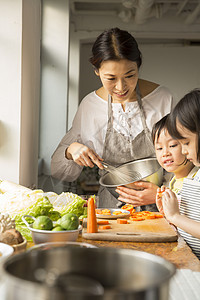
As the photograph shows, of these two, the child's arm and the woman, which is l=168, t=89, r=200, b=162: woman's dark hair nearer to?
the child's arm

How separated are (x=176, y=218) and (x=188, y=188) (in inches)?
5.6

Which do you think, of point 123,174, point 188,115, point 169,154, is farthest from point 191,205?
point 169,154

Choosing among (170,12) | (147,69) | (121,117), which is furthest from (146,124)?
(147,69)

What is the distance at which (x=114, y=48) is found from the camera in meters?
2.35

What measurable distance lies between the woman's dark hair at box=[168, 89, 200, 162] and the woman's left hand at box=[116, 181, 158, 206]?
0.45m

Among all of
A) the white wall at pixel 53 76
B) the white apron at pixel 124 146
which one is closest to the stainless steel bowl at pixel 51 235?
the white apron at pixel 124 146

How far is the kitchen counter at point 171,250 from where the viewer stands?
127 centimetres

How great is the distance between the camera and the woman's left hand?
2.28 metres

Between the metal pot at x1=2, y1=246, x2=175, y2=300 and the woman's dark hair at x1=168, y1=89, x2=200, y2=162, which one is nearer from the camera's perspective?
the metal pot at x1=2, y1=246, x2=175, y2=300

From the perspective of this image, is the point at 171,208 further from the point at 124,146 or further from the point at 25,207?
the point at 124,146

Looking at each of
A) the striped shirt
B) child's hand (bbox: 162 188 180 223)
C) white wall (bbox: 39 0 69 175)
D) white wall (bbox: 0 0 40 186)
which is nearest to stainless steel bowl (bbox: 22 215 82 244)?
child's hand (bbox: 162 188 180 223)

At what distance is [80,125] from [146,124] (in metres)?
0.42

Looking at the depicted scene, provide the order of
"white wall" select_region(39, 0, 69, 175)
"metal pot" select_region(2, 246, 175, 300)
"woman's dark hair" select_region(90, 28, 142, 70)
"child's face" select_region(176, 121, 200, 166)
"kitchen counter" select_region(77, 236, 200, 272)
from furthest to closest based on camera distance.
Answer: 1. "white wall" select_region(39, 0, 69, 175)
2. "woman's dark hair" select_region(90, 28, 142, 70)
3. "child's face" select_region(176, 121, 200, 166)
4. "kitchen counter" select_region(77, 236, 200, 272)
5. "metal pot" select_region(2, 246, 175, 300)

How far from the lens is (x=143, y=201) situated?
2324 mm
